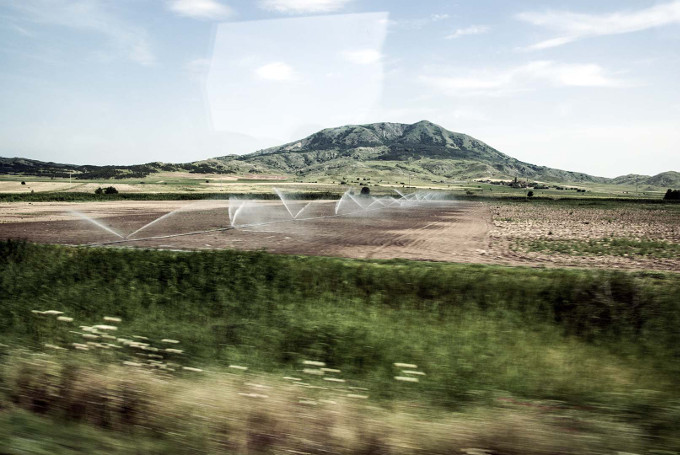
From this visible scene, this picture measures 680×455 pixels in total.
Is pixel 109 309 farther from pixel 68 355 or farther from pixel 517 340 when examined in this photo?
pixel 517 340

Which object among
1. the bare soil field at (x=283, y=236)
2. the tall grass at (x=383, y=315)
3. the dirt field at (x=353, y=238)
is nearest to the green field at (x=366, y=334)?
the tall grass at (x=383, y=315)

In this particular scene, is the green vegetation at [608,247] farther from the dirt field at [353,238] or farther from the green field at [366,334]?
the green field at [366,334]

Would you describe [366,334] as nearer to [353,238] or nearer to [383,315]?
[383,315]

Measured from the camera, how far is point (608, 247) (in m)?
37.1

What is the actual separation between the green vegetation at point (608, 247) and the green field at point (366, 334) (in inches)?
816

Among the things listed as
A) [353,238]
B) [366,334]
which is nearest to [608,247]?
[353,238]

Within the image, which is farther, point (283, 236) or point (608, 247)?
point (283, 236)

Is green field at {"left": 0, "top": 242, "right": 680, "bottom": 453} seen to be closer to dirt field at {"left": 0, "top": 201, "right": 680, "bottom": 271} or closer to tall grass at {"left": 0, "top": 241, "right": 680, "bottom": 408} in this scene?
tall grass at {"left": 0, "top": 241, "right": 680, "bottom": 408}

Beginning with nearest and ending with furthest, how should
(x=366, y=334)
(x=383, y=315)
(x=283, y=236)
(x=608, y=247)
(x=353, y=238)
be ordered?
(x=366, y=334) < (x=383, y=315) < (x=608, y=247) < (x=353, y=238) < (x=283, y=236)

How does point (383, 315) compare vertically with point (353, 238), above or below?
below

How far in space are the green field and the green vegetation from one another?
20.7 meters

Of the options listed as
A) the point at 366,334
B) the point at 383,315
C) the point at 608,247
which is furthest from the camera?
the point at 608,247

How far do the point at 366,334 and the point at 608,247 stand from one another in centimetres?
3262

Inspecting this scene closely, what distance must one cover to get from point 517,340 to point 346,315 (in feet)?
17.3
